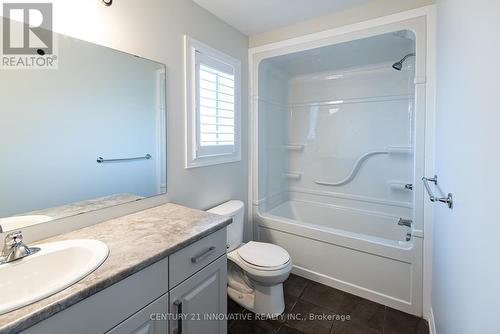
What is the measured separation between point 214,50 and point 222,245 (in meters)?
1.61

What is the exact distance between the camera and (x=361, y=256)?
77.7 inches

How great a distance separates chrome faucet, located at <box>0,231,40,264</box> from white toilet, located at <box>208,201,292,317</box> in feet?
4.10

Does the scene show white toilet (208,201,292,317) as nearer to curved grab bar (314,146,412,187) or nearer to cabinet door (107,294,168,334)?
cabinet door (107,294,168,334)

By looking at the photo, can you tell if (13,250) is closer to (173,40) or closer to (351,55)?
(173,40)

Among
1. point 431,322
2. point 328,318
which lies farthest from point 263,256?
point 431,322

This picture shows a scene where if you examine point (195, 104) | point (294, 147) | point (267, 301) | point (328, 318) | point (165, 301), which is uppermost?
point (195, 104)

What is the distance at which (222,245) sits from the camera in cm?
134

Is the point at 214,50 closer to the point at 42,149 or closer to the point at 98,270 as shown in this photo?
the point at 42,149

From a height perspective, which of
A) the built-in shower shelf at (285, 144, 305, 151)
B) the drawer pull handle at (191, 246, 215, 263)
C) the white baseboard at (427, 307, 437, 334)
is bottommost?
the white baseboard at (427, 307, 437, 334)

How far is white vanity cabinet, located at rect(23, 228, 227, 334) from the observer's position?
74cm

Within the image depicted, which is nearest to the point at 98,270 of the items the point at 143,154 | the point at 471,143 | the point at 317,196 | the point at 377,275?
the point at 143,154

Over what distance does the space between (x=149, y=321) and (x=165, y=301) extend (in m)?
0.09

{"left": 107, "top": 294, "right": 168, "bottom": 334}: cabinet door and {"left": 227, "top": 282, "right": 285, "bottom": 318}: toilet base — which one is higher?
{"left": 107, "top": 294, "right": 168, "bottom": 334}: cabinet door

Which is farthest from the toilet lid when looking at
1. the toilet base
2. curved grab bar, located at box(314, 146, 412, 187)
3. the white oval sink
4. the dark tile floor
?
curved grab bar, located at box(314, 146, 412, 187)
